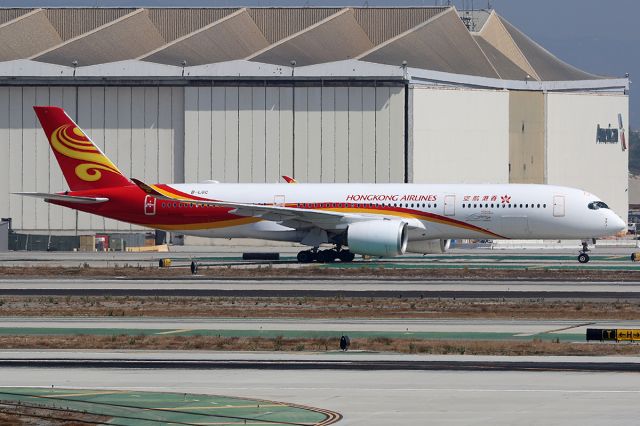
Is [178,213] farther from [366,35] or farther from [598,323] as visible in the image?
[366,35]

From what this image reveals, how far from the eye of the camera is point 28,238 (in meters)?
92.4

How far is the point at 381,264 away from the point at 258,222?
710 centimetres

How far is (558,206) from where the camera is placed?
66.6m

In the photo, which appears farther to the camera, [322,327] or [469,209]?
[469,209]

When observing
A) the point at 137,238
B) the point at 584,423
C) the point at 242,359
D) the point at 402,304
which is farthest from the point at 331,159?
the point at 584,423

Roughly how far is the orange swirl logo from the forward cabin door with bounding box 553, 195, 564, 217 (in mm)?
23997

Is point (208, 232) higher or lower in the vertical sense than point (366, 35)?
lower

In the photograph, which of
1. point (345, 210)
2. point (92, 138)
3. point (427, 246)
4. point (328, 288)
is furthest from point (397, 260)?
point (92, 138)

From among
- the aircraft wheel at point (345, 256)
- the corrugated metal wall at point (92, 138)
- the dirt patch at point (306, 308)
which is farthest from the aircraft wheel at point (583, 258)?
the corrugated metal wall at point (92, 138)

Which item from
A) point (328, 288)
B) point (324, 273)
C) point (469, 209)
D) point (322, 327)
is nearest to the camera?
point (322, 327)

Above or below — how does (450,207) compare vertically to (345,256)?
above

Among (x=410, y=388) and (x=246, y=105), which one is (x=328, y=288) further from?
(x=246, y=105)

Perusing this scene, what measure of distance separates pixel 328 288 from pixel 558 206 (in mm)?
20338

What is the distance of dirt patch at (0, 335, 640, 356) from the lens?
30672mm
